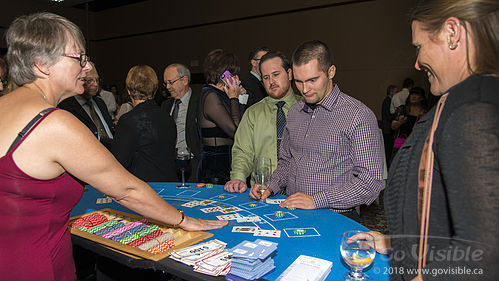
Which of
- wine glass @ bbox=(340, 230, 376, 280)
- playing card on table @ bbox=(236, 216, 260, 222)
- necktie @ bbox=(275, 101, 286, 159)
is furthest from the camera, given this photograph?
necktie @ bbox=(275, 101, 286, 159)

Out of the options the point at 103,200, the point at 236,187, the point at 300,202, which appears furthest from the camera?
the point at 236,187

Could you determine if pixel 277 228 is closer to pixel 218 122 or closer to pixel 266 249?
pixel 266 249

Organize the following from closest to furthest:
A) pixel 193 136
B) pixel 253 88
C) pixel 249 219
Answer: pixel 249 219 → pixel 193 136 → pixel 253 88

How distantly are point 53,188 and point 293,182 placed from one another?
4.67ft

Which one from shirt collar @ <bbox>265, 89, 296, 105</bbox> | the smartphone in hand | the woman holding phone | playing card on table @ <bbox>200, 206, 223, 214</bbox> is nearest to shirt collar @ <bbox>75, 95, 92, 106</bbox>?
the woman holding phone

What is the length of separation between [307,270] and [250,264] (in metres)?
0.20

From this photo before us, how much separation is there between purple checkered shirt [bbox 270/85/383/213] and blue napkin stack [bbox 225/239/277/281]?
2.52ft

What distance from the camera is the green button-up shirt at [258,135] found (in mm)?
2842

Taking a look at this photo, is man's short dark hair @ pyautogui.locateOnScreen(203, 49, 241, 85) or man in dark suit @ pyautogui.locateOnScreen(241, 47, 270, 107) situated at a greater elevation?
man's short dark hair @ pyautogui.locateOnScreen(203, 49, 241, 85)

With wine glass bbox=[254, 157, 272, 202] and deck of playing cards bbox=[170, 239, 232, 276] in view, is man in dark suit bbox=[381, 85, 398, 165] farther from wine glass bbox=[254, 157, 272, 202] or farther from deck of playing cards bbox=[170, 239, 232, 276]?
deck of playing cards bbox=[170, 239, 232, 276]

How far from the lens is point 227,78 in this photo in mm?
3416

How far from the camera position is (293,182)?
7.43 feet

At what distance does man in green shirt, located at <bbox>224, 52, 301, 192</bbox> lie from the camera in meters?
2.85

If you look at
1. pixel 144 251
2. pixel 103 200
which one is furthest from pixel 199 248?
pixel 103 200
